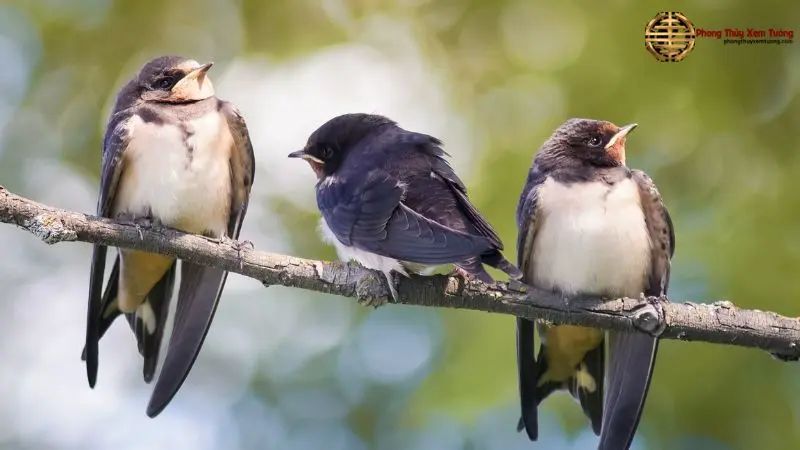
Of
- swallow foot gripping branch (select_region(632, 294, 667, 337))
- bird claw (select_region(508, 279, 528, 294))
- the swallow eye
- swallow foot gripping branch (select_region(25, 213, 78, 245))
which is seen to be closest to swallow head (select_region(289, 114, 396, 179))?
the swallow eye

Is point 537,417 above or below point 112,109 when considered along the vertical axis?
below

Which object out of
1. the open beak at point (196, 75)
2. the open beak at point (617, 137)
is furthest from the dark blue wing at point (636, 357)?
the open beak at point (196, 75)

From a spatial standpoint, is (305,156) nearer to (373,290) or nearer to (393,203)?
(393,203)

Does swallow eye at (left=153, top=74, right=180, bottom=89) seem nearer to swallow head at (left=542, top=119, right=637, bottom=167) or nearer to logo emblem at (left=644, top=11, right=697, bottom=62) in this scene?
swallow head at (left=542, top=119, right=637, bottom=167)

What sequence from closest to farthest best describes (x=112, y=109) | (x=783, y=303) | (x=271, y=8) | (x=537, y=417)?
(x=537, y=417) < (x=112, y=109) < (x=783, y=303) < (x=271, y=8)

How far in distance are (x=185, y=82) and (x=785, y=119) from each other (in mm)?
2418

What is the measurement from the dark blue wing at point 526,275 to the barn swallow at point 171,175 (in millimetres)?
875

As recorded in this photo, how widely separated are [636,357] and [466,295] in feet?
2.25

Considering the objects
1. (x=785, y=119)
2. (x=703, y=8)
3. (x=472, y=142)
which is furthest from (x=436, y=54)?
(x=785, y=119)

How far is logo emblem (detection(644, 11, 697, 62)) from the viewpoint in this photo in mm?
3600

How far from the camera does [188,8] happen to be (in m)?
4.76

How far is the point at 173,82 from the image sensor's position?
3062 mm

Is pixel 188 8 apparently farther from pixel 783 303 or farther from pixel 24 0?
pixel 783 303

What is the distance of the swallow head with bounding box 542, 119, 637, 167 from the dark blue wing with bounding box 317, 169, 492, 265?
598 mm
